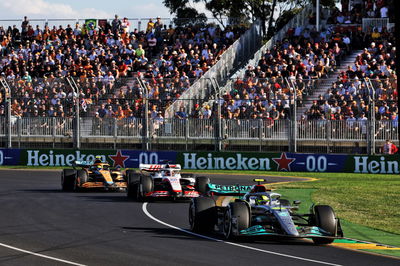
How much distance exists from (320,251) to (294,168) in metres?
21.7

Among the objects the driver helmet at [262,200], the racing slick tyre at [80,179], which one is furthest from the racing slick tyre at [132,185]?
the driver helmet at [262,200]

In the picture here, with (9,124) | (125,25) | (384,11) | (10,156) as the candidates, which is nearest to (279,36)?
(384,11)

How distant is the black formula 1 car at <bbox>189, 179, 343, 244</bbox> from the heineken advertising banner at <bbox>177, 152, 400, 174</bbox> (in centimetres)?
1889

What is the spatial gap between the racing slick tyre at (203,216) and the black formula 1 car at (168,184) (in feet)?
20.2

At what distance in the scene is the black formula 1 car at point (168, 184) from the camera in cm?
2255

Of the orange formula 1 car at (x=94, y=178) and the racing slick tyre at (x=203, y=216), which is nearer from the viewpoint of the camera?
the racing slick tyre at (x=203, y=216)

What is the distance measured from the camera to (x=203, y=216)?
16047mm

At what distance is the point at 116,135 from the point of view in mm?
37094

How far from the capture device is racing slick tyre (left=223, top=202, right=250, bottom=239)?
14.6 metres

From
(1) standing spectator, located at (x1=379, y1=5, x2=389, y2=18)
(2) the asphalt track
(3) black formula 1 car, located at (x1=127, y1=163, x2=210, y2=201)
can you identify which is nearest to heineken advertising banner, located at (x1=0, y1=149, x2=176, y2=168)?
(3) black formula 1 car, located at (x1=127, y1=163, x2=210, y2=201)

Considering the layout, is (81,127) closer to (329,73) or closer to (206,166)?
(206,166)

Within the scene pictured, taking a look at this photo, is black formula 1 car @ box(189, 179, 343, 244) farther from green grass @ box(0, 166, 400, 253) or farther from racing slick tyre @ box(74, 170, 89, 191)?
racing slick tyre @ box(74, 170, 89, 191)

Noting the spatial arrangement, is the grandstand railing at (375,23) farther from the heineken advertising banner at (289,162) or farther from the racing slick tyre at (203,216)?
the racing slick tyre at (203,216)

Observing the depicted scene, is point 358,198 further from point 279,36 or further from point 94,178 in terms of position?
point 279,36
